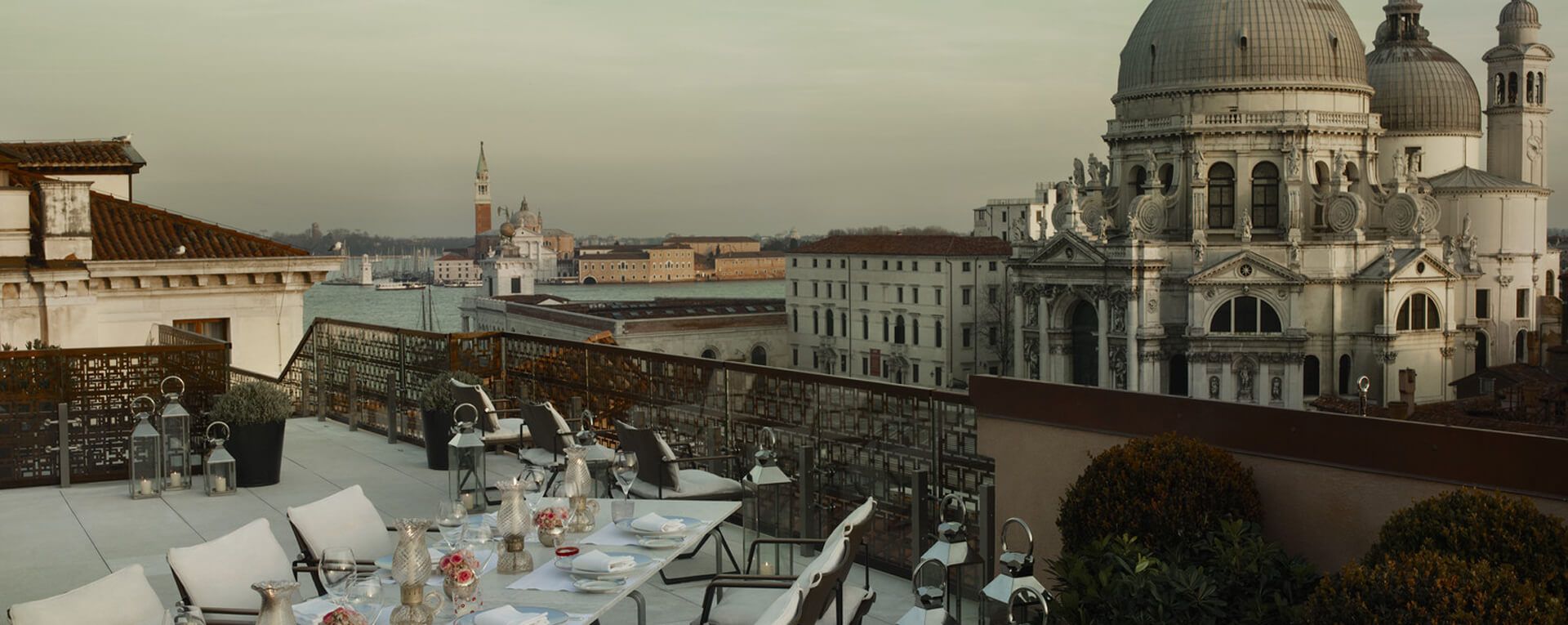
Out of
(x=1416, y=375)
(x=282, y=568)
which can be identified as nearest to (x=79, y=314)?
(x=282, y=568)

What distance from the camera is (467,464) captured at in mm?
8359

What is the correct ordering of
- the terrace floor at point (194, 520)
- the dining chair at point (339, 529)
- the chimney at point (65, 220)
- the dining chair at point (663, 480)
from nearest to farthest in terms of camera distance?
the dining chair at point (339, 529) → the terrace floor at point (194, 520) → the dining chair at point (663, 480) → the chimney at point (65, 220)

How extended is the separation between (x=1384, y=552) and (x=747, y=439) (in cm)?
462

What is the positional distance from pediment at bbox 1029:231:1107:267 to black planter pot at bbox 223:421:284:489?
43.9 meters

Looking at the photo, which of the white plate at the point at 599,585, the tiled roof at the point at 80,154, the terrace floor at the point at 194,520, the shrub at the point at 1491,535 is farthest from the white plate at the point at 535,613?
the tiled roof at the point at 80,154

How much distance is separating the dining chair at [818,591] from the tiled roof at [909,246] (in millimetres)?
65037

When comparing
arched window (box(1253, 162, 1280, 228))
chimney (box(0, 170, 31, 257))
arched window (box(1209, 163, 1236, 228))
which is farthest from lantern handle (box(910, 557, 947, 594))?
arched window (box(1253, 162, 1280, 228))

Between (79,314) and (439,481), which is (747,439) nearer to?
(439,481)

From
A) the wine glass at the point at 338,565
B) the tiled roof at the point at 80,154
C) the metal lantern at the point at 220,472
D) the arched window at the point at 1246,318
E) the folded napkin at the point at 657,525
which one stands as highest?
the tiled roof at the point at 80,154

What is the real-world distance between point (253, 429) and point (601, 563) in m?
5.80

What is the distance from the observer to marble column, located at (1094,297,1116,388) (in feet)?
165

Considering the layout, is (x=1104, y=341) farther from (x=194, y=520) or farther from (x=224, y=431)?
(x=194, y=520)

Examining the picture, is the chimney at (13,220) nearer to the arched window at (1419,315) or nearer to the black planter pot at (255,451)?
the black planter pot at (255,451)

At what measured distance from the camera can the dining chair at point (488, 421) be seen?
9.53 meters
